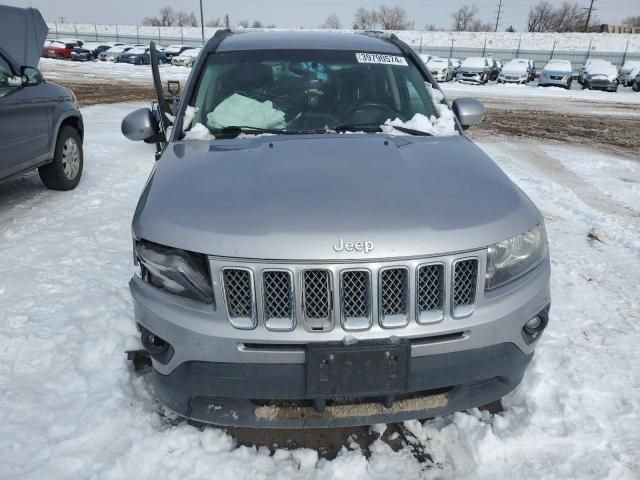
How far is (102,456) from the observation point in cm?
218

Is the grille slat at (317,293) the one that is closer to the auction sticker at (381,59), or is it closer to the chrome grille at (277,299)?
the chrome grille at (277,299)

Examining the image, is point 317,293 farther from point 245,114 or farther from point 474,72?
point 474,72

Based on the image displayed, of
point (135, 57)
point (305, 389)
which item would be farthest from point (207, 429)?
point (135, 57)

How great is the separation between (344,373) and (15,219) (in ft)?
15.1

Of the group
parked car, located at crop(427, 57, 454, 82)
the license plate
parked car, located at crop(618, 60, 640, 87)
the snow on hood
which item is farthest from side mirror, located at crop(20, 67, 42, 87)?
parked car, located at crop(618, 60, 640, 87)

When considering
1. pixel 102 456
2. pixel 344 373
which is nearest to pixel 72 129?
pixel 102 456

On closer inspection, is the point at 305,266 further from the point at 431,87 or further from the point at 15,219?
the point at 15,219

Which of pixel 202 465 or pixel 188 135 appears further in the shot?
pixel 188 135

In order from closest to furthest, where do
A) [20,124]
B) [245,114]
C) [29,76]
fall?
[245,114] < [20,124] < [29,76]

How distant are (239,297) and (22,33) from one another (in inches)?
251

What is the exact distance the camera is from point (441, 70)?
2784 centimetres

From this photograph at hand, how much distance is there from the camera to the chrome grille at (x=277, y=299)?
1.90m

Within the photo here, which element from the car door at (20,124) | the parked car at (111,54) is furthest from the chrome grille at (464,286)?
the parked car at (111,54)

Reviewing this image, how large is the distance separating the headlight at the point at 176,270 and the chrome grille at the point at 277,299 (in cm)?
23
